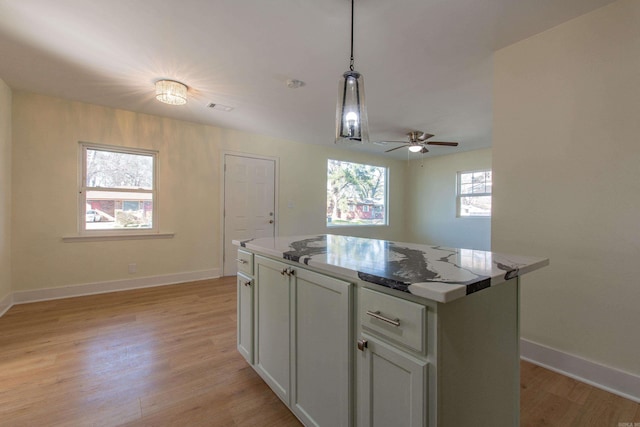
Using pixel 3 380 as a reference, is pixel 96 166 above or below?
above

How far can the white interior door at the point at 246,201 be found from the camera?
14.4ft

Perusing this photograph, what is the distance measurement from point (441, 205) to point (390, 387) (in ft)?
19.1

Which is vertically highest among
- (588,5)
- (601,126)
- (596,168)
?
(588,5)

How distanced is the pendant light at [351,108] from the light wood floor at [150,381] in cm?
161

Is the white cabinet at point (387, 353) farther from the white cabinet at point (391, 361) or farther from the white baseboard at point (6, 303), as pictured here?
the white baseboard at point (6, 303)

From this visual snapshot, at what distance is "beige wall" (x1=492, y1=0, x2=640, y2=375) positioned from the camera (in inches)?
64.3

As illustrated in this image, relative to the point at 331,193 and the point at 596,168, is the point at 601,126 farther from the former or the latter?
the point at 331,193

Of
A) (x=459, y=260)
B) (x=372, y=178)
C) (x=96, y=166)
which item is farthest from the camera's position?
(x=372, y=178)

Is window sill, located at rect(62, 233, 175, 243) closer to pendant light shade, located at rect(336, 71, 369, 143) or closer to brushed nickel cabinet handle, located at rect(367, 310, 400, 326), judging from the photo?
pendant light shade, located at rect(336, 71, 369, 143)

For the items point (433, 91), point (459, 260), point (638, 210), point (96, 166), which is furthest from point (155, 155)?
point (638, 210)

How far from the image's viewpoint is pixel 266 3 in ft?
5.60

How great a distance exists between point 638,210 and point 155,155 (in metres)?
4.74

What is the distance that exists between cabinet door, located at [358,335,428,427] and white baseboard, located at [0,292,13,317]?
12.3 ft

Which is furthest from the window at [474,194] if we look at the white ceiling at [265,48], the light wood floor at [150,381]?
the light wood floor at [150,381]
